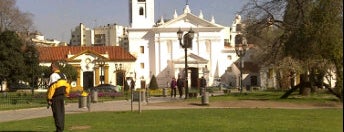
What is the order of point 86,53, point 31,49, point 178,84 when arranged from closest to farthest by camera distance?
1. point 178,84
2. point 31,49
3. point 86,53

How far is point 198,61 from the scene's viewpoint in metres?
92.6

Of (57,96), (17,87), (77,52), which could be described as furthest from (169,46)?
(57,96)

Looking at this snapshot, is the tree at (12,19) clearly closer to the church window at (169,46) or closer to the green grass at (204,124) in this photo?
the church window at (169,46)

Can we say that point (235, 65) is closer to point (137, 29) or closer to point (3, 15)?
point (137, 29)

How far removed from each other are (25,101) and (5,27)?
30363mm

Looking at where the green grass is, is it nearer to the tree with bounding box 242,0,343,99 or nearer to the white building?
the tree with bounding box 242,0,343,99

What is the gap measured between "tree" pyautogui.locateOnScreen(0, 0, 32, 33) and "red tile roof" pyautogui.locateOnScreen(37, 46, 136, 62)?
2427cm

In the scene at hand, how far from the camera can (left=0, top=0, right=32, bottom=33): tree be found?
64.1m

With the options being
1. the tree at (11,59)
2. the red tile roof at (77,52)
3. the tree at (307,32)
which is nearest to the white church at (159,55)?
the red tile roof at (77,52)

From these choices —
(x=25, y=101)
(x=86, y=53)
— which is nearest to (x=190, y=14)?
(x=86, y=53)

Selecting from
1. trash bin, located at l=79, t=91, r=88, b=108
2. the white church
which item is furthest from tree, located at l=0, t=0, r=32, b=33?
trash bin, located at l=79, t=91, r=88, b=108

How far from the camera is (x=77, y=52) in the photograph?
92.2 meters

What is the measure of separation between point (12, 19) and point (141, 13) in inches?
1360

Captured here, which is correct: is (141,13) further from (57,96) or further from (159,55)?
(57,96)
